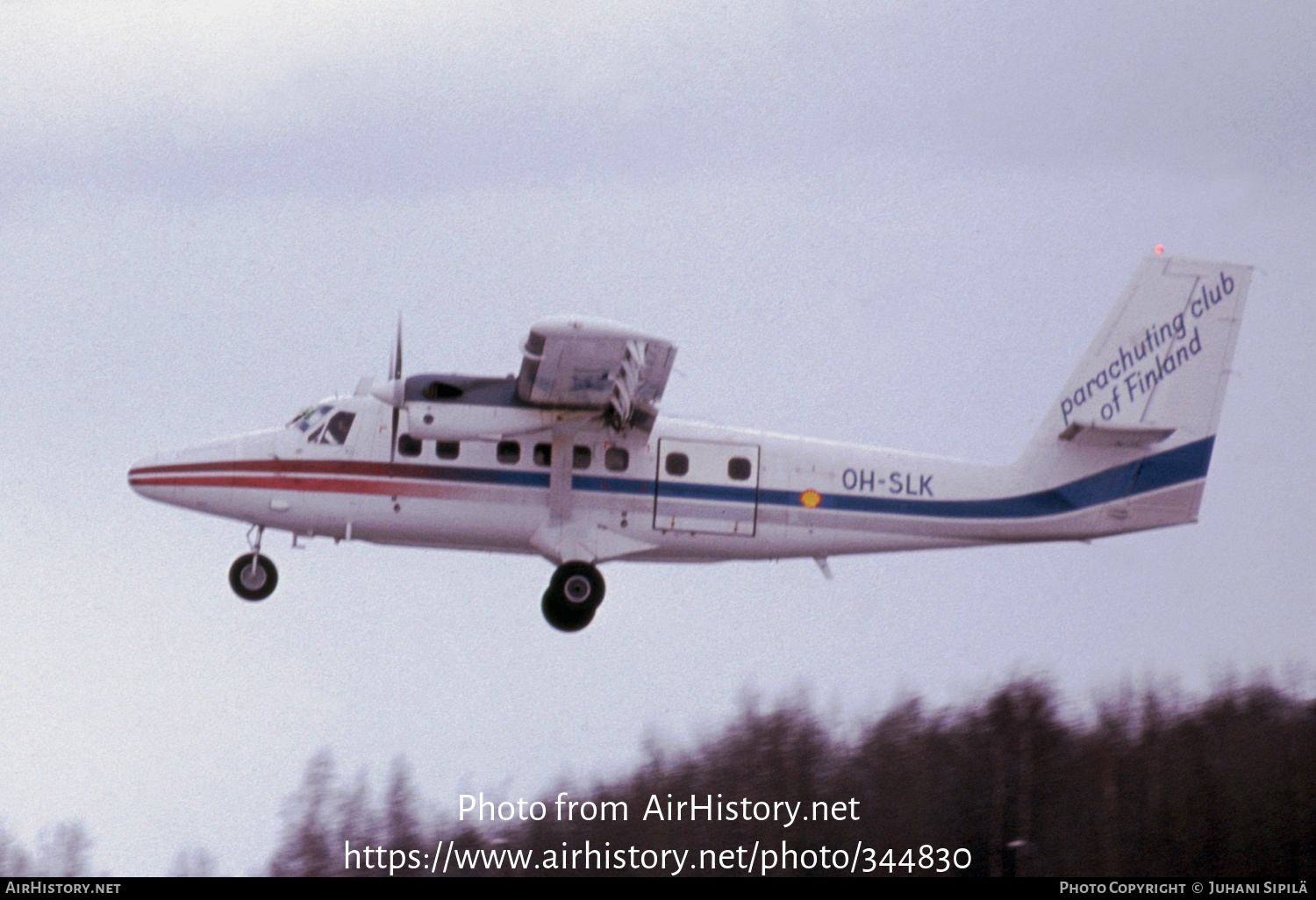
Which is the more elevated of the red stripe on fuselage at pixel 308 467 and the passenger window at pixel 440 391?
the passenger window at pixel 440 391

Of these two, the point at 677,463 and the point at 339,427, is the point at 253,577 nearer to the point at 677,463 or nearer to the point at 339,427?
the point at 339,427

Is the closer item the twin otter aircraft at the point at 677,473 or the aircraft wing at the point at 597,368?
the aircraft wing at the point at 597,368

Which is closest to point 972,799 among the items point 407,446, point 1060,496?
point 1060,496

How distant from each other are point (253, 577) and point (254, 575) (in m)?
0.04

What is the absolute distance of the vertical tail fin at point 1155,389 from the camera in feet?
83.4

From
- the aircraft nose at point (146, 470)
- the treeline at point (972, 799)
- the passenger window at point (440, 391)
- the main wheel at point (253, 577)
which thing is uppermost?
the passenger window at point (440, 391)

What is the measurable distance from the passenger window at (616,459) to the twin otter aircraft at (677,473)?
0.03 metres

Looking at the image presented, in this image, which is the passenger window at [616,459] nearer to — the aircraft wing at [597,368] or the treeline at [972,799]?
the aircraft wing at [597,368]

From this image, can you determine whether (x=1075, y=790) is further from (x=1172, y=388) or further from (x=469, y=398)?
(x=469, y=398)

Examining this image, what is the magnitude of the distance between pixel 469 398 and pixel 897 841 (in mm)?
11322

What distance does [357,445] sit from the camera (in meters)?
24.9

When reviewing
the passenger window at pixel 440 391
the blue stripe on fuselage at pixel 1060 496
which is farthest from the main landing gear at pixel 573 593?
the passenger window at pixel 440 391

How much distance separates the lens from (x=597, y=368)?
2341cm

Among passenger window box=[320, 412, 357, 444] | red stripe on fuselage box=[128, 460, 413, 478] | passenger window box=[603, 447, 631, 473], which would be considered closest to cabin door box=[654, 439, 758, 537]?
passenger window box=[603, 447, 631, 473]
